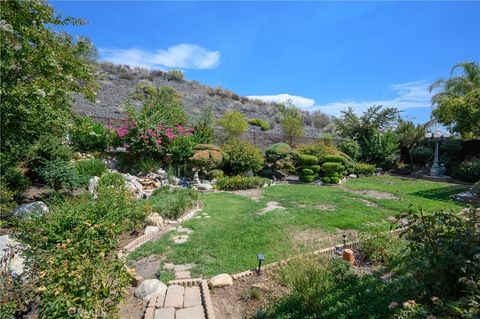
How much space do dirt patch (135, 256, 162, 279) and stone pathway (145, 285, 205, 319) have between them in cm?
50

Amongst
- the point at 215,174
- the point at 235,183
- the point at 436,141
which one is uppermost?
the point at 436,141

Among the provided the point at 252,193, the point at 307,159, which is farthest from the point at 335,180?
the point at 252,193

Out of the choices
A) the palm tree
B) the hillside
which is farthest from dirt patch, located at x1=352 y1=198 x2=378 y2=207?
the hillside

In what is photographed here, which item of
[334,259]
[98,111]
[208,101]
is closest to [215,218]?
[334,259]

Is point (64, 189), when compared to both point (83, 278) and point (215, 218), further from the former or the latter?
point (83, 278)

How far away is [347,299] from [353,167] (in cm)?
1178

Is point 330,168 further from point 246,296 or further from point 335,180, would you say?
point 246,296

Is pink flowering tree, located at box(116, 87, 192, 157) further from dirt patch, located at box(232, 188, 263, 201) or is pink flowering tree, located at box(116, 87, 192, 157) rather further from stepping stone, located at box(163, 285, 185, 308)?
stepping stone, located at box(163, 285, 185, 308)

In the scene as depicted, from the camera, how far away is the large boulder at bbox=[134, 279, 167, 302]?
11.8ft

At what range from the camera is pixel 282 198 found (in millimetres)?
8406

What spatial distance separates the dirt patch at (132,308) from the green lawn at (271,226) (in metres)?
0.85

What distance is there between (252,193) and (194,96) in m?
21.7

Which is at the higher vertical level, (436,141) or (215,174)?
(436,141)

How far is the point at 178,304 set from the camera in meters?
3.44
